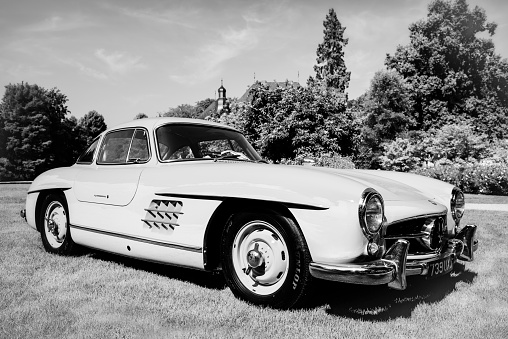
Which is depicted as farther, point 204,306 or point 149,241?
point 149,241

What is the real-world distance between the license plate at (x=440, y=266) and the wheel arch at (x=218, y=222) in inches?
48.9

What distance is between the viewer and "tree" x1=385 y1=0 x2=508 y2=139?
3212cm

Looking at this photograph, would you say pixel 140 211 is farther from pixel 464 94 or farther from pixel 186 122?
pixel 464 94

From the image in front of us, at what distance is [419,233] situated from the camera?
3.22 metres

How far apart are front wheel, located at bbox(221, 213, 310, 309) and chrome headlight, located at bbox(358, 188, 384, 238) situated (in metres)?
0.42

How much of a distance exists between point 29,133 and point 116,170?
45611mm

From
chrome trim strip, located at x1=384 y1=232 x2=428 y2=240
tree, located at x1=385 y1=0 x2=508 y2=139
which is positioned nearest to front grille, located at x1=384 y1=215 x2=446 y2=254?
chrome trim strip, located at x1=384 y1=232 x2=428 y2=240

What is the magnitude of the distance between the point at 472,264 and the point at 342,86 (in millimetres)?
38613

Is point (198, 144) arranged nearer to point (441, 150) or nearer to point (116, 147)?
point (116, 147)

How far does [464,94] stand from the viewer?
33906 mm

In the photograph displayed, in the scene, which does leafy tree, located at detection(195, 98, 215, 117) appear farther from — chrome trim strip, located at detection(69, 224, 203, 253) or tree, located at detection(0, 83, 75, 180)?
chrome trim strip, located at detection(69, 224, 203, 253)

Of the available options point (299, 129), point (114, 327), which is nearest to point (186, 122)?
point (114, 327)

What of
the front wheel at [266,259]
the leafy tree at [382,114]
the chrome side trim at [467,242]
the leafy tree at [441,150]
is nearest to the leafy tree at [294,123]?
the leafy tree at [441,150]

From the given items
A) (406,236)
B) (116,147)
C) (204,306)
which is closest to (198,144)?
(116,147)
